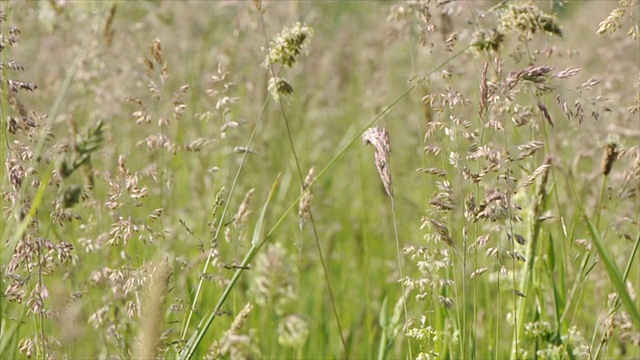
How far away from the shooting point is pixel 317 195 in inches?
171

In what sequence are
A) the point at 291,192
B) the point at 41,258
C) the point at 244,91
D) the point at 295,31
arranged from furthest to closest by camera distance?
the point at 244,91
the point at 291,192
the point at 295,31
the point at 41,258

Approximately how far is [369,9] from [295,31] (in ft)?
15.6

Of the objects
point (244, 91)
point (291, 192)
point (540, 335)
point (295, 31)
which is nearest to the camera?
point (295, 31)

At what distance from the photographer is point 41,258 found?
1.83 metres

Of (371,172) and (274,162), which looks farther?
(371,172)

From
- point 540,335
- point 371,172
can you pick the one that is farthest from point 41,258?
point 371,172

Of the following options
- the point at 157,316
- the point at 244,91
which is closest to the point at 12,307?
the point at 157,316

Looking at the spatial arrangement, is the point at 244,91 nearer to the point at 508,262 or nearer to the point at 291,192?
the point at 291,192

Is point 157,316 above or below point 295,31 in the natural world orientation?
below

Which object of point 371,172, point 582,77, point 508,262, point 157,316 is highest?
point 582,77

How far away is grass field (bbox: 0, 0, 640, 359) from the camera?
186cm

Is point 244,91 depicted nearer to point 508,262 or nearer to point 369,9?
point 369,9

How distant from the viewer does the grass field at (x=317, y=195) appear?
6.09ft

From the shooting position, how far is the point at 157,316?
1088mm
